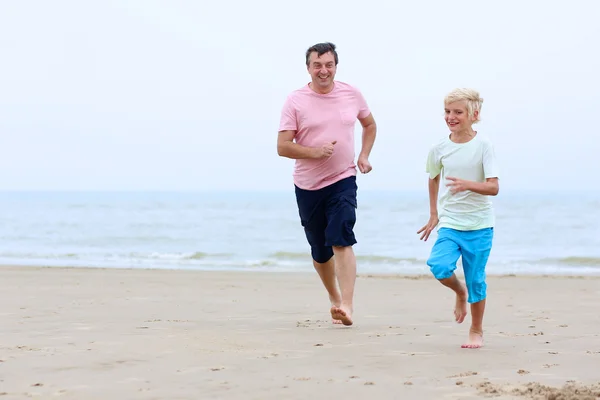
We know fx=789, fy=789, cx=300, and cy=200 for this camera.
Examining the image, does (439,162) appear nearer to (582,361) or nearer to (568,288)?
(582,361)

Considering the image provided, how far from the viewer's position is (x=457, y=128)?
4.50 metres

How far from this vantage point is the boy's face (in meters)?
4.46

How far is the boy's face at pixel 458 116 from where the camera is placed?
446 cm

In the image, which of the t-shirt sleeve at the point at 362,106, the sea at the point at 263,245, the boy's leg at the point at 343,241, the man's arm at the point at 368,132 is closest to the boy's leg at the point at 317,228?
the boy's leg at the point at 343,241

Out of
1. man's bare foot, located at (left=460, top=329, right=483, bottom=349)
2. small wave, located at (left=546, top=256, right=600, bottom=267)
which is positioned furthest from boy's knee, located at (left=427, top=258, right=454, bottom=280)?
small wave, located at (left=546, top=256, right=600, bottom=267)

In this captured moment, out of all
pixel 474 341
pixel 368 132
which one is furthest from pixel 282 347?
pixel 368 132

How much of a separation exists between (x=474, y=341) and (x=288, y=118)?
6.37ft

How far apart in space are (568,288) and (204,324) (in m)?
5.30

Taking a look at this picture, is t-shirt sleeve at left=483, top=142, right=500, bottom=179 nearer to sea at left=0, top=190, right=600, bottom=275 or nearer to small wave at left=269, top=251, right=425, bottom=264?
sea at left=0, top=190, right=600, bottom=275

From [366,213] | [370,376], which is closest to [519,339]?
[370,376]

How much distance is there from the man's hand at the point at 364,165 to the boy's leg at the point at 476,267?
46.5 inches

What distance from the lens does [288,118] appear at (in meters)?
5.38

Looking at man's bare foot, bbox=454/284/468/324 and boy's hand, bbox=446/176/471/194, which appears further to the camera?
man's bare foot, bbox=454/284/468/324

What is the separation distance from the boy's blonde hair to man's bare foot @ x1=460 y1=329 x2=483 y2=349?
122 cm
